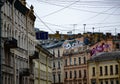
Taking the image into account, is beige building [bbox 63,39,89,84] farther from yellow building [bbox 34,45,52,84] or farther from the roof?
yellow building [bbox 34,45,52,84]

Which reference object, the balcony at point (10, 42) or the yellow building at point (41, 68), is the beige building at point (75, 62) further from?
the balcony at point (10, 42)

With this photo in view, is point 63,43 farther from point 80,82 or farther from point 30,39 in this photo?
point 30,39

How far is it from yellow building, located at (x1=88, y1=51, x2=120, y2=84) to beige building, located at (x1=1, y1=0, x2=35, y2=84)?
27812 mm

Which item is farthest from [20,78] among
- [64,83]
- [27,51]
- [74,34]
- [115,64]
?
[74,34]

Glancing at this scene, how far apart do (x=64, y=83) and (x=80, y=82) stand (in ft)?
21.6

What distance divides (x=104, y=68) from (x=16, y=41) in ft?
157

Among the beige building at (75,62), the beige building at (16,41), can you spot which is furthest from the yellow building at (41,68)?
the beige building at (75,62)

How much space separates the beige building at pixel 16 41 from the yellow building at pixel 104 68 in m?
27.8

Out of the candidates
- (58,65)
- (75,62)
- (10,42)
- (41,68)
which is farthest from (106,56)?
(10,42)

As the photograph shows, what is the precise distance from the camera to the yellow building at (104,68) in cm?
8169

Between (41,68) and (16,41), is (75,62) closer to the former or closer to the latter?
(41,68)

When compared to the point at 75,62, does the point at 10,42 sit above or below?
above

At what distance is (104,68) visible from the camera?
8431 cm

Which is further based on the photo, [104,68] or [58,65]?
[58,65]
